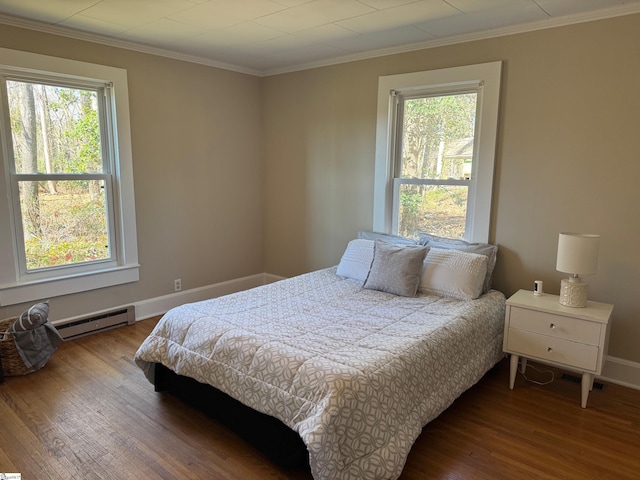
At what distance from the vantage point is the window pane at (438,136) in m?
3.46

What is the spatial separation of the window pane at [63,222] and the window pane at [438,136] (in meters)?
2.72

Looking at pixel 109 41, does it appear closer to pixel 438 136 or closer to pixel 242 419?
pixel 438 136

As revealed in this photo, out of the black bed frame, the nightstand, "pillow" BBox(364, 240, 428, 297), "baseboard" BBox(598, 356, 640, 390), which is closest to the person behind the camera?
the black bed frame

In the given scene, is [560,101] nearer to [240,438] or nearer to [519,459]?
[519,459]

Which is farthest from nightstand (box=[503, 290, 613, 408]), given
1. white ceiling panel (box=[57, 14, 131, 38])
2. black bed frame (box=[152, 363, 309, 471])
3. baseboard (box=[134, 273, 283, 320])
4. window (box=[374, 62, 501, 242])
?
white ceiling panel (box=[57, 14, 131, 38])

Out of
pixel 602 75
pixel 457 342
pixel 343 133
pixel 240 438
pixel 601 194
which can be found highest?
pixel 602 75

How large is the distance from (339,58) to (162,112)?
1.71 meters

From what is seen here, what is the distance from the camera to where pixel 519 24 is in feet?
9.87

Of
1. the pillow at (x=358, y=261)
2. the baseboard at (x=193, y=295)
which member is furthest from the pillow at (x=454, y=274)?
the baseboard at (x=193, y=295)

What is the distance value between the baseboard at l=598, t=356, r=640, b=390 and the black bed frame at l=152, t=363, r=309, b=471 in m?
2.25

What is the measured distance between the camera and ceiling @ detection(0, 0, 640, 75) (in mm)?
2660

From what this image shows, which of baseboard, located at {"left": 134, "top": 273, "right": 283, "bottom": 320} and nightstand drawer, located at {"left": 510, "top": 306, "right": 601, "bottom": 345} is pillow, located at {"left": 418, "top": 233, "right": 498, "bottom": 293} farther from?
baseboard, located at {"left": 134, "top": 273, "right": 283, "bottom": 320}

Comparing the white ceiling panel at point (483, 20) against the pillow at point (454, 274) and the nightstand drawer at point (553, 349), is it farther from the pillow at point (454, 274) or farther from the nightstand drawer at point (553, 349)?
the nightstand drawer at point (553, 349)

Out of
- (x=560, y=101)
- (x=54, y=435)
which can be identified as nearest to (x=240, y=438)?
(x=54, y=435)
